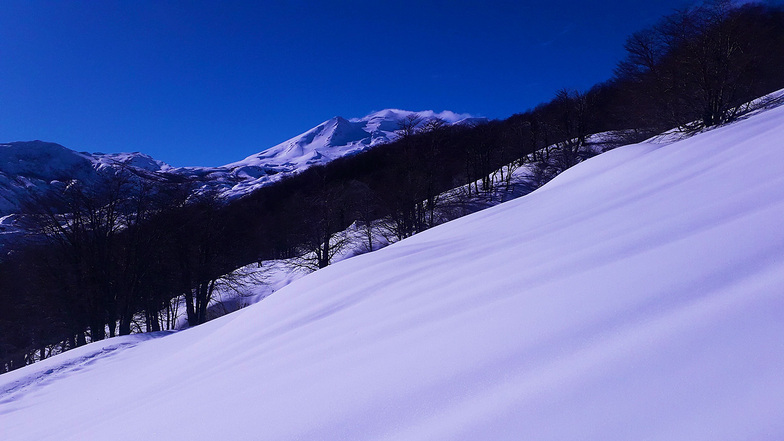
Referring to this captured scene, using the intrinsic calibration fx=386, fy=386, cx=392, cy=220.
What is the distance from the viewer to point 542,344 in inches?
74.4

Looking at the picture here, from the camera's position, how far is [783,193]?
8.59ft

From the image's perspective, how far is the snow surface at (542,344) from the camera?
4.56 feet

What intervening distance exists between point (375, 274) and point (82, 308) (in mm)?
22752

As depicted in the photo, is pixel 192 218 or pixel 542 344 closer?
pixel 542 344

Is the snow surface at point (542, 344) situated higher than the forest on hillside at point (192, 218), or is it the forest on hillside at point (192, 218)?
the forest on hillside at point (192, 218)

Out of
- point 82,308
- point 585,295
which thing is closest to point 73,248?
point 82,308

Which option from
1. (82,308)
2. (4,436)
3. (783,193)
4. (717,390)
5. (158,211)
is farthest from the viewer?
(158,211)

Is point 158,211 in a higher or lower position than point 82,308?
higher

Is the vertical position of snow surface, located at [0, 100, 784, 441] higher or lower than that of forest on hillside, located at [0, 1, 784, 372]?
lower

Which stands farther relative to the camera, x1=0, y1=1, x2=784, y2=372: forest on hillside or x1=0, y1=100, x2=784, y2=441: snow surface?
x1=0, y1=1, x2=784, y2=372: forest on hillside

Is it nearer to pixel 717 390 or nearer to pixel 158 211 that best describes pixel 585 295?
pixel 717 390

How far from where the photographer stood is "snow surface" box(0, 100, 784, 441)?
1.39 meters

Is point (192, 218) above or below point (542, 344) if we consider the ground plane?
above

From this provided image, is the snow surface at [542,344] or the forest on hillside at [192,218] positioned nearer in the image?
the snow surface at [542,344]
